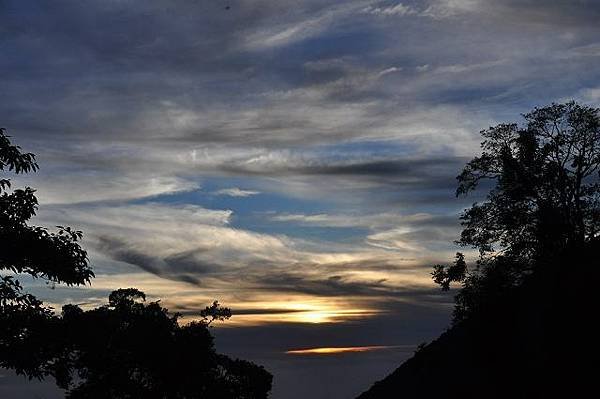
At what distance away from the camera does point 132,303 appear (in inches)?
1868

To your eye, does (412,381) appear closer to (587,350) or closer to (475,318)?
(475,318)

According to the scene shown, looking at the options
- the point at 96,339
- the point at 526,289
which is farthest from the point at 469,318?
the point at 96,339

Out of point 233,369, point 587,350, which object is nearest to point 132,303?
point 233,369

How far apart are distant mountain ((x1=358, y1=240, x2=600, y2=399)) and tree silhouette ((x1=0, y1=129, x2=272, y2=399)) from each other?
1451 cm

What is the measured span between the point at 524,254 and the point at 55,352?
85.8 feet

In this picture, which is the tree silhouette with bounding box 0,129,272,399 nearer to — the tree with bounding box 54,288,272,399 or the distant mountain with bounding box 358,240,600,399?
the tree with bounding box 54,288,272,399

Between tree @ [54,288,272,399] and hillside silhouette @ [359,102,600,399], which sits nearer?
hillside silhouette @ [359,102,600,399]

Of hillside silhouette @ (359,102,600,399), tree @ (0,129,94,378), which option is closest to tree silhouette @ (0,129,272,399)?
tree @ (0,129,94,378)

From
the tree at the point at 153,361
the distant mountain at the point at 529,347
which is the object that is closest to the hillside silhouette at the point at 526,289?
the distant mountain at the point at 529,347

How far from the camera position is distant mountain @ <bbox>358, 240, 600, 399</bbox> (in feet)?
77.0

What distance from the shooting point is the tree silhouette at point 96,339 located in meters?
26.0

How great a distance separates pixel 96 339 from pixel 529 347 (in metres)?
16.3

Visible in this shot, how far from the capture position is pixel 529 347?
26.9 m

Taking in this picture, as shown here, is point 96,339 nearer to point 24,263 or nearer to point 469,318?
point 24,263
